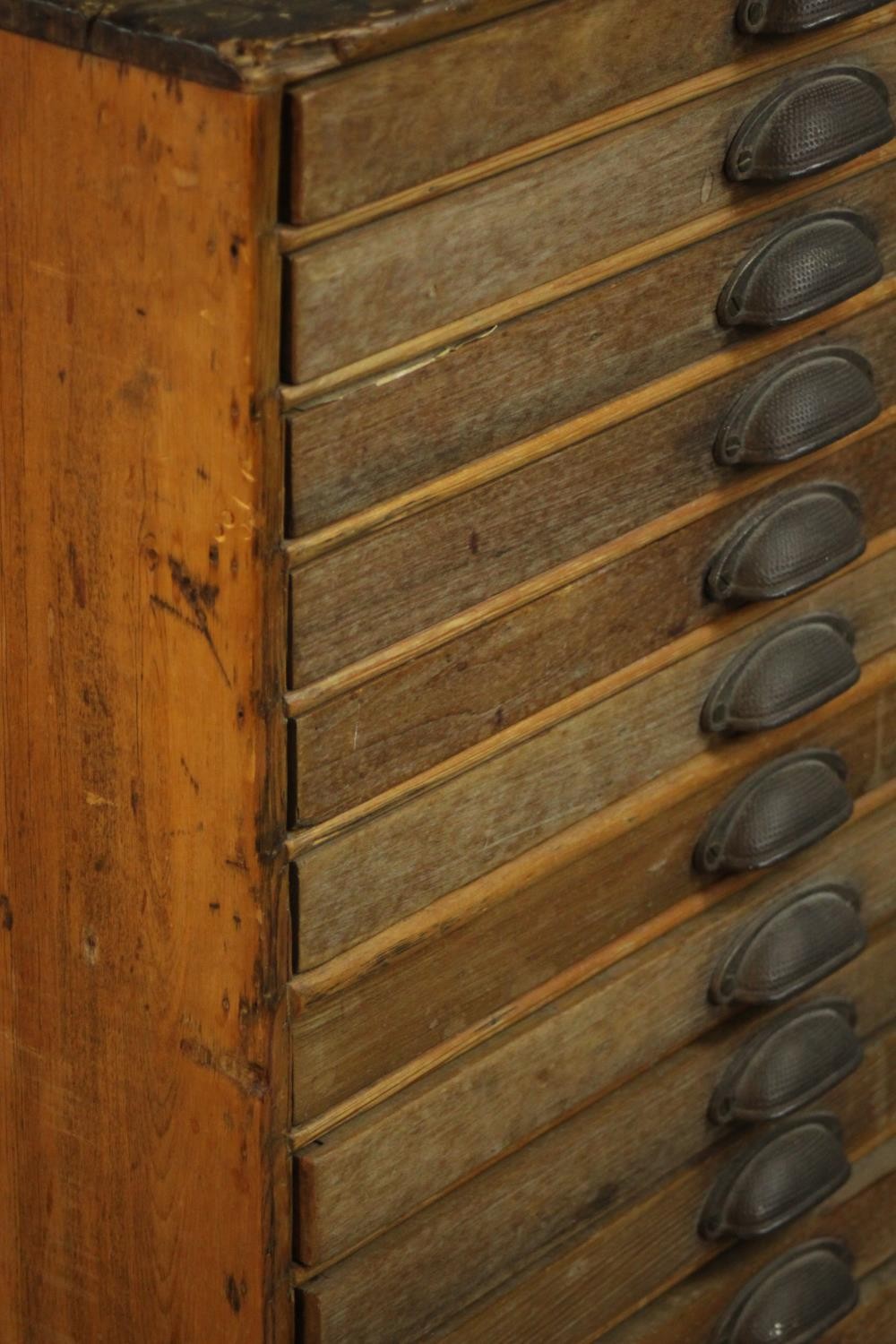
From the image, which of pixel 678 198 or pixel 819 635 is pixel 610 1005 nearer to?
pixel 819 635

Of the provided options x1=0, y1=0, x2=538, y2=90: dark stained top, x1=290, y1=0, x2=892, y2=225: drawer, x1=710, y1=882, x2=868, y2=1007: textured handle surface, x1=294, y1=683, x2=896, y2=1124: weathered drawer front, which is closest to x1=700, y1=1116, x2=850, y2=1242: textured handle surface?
x1=710, y1=882, x2=868, y2=1007: textured handle surface

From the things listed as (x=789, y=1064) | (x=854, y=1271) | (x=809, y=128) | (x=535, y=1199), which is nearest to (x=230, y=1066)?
A: (x=535, y=1199)

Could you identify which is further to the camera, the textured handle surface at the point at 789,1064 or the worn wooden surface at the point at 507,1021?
the textured handle surface at the point at 789,1064

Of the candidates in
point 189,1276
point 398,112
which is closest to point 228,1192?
point 189,1276

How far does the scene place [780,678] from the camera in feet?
5.93

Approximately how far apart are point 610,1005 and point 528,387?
0.49 m

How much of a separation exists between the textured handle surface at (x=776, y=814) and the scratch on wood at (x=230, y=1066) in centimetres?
43

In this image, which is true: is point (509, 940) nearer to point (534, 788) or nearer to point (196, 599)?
point (534, 788)

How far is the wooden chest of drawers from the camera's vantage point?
1387 millimetres

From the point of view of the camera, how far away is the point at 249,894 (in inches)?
59.0

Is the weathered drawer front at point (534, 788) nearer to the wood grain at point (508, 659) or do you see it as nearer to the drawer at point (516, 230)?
the wood grain at point (508, 659)

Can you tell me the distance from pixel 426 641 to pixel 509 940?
0.27 metres

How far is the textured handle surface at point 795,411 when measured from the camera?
5.57 ft

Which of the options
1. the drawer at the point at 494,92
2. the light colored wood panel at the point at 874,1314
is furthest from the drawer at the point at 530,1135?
the drawer at the point at 494,92
